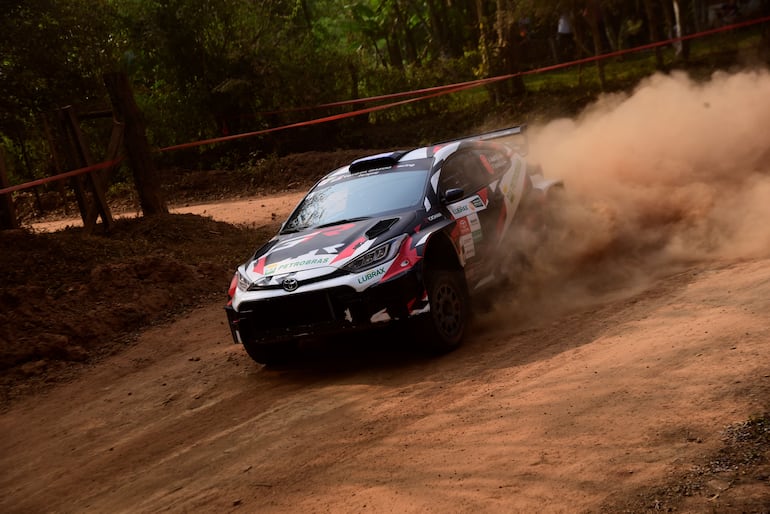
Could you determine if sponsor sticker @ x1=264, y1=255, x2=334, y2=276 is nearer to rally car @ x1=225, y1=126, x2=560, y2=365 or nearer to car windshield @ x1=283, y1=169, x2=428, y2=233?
rally car @ x1=225, y1=126, x2=560, y2=365

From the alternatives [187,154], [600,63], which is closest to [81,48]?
[187,154]

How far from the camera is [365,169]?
8898 millimetres

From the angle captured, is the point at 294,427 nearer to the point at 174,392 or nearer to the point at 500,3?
the point at 174,392

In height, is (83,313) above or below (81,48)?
below

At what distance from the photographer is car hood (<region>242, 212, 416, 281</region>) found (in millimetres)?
7242

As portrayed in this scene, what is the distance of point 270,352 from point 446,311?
1.63 metres

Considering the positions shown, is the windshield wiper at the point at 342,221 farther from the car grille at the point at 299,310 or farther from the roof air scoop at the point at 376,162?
the car grille at the point at 299,310

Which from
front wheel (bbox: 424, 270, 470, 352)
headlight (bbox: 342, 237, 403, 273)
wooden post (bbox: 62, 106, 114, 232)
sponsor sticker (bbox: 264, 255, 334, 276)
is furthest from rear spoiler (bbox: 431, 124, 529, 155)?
wooden post (bbox: 62, 106, 114, 232)

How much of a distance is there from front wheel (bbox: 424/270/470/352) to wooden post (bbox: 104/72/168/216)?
26.5 feet

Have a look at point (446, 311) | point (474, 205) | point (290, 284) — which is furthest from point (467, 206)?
point (290, 284)

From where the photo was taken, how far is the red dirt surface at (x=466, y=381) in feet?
15.3

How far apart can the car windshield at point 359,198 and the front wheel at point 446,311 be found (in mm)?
850

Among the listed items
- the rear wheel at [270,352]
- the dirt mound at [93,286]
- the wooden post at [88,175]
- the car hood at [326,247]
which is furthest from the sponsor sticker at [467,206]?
the wooden post at [88,175]

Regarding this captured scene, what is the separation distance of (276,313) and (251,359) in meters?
1.34
